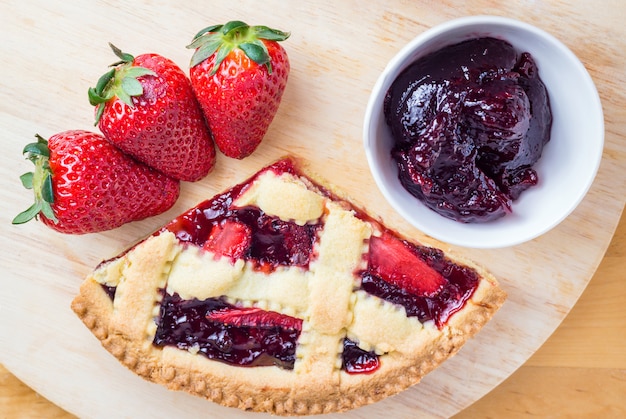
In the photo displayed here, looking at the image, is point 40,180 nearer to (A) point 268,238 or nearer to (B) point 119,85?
(B) point 119,85

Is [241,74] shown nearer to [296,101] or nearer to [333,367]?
[296,101]

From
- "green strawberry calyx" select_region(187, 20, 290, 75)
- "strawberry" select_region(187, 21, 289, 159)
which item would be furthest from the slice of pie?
"green strawberry calyx" select_region(187, 20, 290, 75)

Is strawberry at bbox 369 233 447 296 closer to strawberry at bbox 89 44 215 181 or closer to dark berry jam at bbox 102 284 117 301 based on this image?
strawberry at bbox 89 44 215 181

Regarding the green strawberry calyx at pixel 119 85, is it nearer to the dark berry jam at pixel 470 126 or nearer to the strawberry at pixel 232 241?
the strawberry at pixel 232 241

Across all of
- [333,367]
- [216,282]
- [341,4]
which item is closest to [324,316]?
[333,367]

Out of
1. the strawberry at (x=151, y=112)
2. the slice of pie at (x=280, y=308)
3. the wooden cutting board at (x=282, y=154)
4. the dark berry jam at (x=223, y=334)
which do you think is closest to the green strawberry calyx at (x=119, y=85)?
the strawberry at (x=151, y=112)

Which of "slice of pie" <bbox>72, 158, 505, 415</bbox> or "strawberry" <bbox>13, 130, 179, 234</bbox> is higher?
"strawberry" <bbox>13, 130, 179, 234</bbox>
